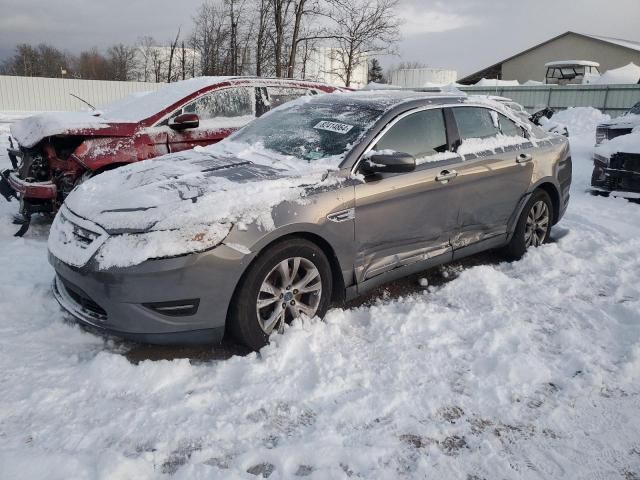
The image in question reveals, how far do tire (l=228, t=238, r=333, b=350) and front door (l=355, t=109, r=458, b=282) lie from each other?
0.37 metres

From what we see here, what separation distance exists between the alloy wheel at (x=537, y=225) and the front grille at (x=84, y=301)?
3978 mm

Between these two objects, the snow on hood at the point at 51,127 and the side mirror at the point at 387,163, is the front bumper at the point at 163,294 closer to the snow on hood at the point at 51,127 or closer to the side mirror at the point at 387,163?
the side mirror at the point at 387,163

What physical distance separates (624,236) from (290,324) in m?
4.28

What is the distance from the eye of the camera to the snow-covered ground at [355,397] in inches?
94.4

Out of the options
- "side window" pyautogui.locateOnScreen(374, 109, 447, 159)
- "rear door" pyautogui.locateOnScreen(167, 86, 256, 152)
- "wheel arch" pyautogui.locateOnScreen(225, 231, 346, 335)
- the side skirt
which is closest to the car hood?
"wheel arch" pyautogui.locateOnScreen(225, 231, 346, 335)

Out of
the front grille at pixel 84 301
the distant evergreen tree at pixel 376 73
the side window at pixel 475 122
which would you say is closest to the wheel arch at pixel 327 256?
the front grille at pixel 84 301

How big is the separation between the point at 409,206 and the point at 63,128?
363 centimetres

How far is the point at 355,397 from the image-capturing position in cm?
287

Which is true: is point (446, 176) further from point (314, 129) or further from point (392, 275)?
point (314, 129)

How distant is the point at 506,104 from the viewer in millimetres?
5289

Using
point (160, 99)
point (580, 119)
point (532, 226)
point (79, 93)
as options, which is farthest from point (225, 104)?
point (79, 93)

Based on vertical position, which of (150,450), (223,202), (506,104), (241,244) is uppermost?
(506,104)

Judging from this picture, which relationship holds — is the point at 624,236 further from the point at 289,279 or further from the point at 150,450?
the point at 150,450

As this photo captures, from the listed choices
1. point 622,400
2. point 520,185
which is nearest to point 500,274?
point 520,185
